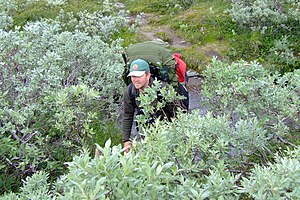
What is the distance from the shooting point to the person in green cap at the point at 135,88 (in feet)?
15.7

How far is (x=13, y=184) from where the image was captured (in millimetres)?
5023

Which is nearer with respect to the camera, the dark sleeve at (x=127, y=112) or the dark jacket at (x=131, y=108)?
the dark jacket at (x=131, y=108)

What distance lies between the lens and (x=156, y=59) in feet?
17.6

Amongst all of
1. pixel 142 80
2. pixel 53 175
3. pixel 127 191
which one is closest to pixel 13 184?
pixel 53 175

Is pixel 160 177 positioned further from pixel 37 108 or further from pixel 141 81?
pixel 37 108

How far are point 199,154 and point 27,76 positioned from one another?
2.79 m

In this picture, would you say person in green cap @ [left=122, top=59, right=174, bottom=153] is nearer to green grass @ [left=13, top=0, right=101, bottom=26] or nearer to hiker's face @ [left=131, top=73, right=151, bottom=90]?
hiker's face @ [left=131, top=73, right=151, bottom=90]

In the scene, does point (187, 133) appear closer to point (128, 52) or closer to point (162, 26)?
point (128, 52)

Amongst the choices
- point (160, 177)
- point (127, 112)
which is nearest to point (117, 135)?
point (127, 112)

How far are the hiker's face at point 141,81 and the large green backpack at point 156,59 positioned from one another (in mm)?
421

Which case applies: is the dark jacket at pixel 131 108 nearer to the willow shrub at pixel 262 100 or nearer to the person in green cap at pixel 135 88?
the person in green cap at pixel 135 88

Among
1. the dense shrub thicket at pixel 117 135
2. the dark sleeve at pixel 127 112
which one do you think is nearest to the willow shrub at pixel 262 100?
the dense shrub thicket at pixel 117 135

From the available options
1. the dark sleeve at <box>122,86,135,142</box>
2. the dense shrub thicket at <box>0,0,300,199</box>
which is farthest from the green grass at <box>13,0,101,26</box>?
the dark sleeve at <box>122,86,135,142</box>

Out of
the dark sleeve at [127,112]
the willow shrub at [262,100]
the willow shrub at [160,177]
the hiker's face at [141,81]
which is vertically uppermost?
the willow shrub at [160,177]
